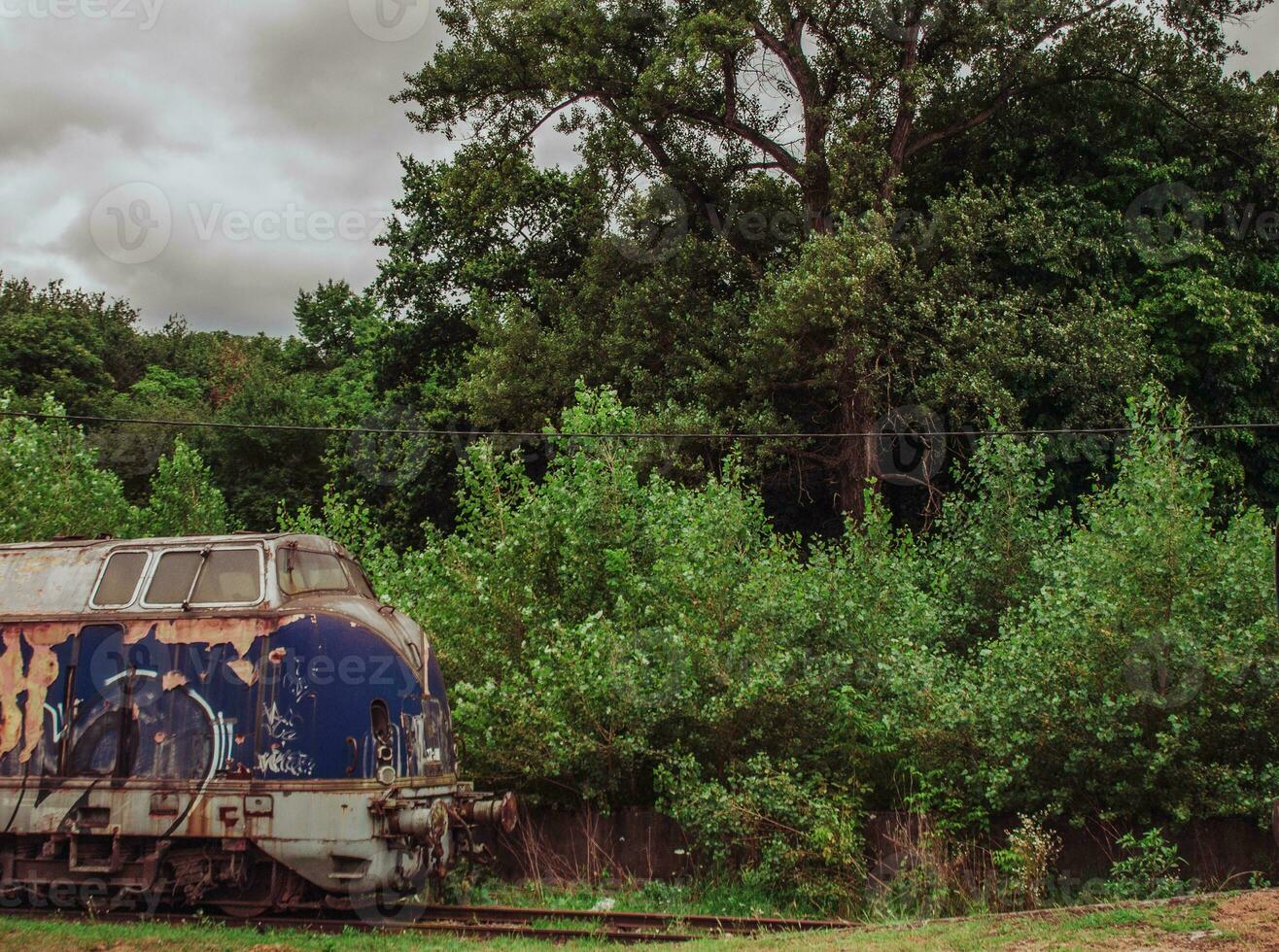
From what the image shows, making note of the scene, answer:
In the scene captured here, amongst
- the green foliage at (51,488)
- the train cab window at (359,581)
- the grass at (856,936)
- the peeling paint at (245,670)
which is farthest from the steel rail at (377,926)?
the green foliage at (51,488)

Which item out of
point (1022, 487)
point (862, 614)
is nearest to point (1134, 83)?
point (1022, 487)

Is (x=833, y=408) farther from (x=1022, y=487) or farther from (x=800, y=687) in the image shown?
(x=800, y=687)

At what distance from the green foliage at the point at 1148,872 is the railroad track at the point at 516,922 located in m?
3.19

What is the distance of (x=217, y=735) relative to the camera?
1194 cm

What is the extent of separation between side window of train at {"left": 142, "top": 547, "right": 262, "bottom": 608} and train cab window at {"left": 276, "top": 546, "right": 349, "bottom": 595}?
0.87 ft

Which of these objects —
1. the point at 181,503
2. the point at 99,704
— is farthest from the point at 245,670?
the point at 181,503

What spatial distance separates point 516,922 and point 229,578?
4818mm

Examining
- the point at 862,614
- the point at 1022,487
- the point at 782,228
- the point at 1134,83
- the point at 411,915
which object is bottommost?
the point at 411,915

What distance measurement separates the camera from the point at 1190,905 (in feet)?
34.6

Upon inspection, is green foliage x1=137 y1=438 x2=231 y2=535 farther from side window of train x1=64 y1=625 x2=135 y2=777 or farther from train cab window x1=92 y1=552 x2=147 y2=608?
side window of train x1=64 y1=625 x2=135 y2=777

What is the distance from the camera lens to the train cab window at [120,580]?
12.7 m

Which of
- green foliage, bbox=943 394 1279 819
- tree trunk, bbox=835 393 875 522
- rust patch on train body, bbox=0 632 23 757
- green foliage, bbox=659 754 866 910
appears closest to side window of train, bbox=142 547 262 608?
rust patch on train body, bbox=0 632 23 757

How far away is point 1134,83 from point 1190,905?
21081mm

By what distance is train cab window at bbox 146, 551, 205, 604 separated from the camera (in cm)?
1260
